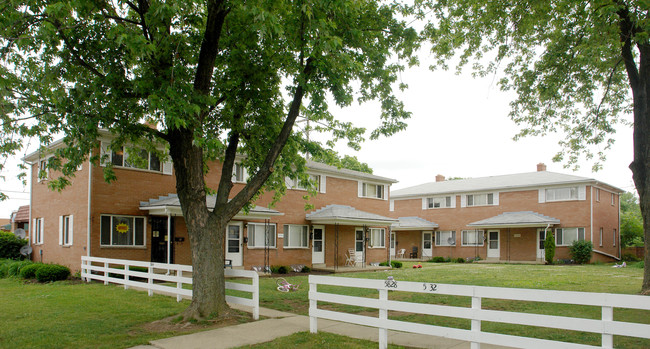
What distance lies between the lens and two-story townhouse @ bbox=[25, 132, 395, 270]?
63.6 ft

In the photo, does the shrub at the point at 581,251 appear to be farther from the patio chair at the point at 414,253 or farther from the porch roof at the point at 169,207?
the porch roof at the point at 169,207

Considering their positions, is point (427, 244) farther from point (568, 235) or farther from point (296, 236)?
point (296, 236)

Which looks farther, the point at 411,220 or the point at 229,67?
the point at 411,220

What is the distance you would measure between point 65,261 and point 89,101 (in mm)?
13842

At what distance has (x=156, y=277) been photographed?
14633mm

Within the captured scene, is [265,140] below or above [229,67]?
below

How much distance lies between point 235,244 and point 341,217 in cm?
572

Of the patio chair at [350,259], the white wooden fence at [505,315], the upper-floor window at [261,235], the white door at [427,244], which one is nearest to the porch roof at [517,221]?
the white door at [427,244]

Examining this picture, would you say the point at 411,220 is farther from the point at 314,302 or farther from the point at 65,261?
the point at 314,302

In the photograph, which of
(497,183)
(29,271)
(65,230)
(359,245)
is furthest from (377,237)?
(29,271)

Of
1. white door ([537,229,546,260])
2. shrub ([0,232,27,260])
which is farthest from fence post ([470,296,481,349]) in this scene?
white door ([537,229,546,260])

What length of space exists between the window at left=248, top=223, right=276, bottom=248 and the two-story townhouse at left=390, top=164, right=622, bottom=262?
1802 cm

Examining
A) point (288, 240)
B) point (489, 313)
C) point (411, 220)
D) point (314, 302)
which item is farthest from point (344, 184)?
point (489, 313)

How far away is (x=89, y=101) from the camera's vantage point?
9.72 metres
